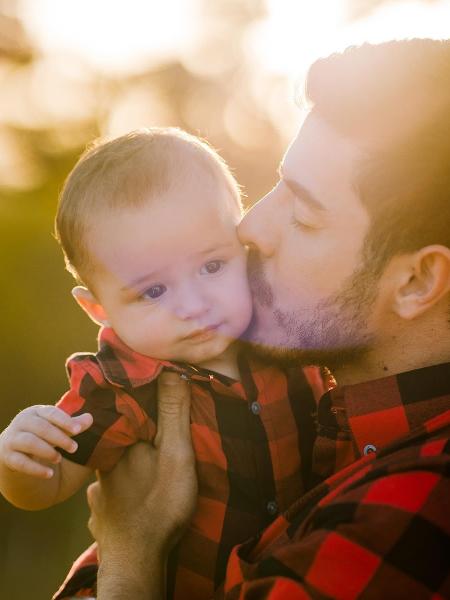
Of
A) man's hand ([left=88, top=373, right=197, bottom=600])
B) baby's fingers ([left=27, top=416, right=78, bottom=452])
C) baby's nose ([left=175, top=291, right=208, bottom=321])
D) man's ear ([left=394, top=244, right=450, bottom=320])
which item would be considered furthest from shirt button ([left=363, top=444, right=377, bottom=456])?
baby's fingers ([left=27, top=416, right=78, bottom=452])

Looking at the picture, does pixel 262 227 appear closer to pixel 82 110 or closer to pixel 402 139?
pixel 402 139

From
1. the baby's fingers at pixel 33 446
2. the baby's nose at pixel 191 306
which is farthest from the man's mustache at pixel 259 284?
the baby's fingers at pixel 33 446

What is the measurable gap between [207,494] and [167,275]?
770 mm

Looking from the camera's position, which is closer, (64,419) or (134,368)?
(64,419)

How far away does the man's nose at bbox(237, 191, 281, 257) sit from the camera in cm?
259

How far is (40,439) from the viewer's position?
2.28 meters

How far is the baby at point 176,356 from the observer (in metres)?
2.51

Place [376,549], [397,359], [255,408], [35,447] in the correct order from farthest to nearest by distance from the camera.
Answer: [255,408]
[397,359]
[35,447]
[376,549]

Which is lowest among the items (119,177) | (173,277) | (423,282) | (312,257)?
(423,282)

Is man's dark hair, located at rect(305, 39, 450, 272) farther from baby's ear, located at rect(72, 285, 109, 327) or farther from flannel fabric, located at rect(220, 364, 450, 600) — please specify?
baby's ear, located at rect(72, 285, 109, 327)

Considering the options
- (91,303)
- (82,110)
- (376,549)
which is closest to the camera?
(376,549)

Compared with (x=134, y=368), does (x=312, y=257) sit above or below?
above

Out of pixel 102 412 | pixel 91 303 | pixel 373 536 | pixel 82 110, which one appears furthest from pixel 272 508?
pixel 82 110

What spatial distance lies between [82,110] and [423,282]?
41.3 ft
